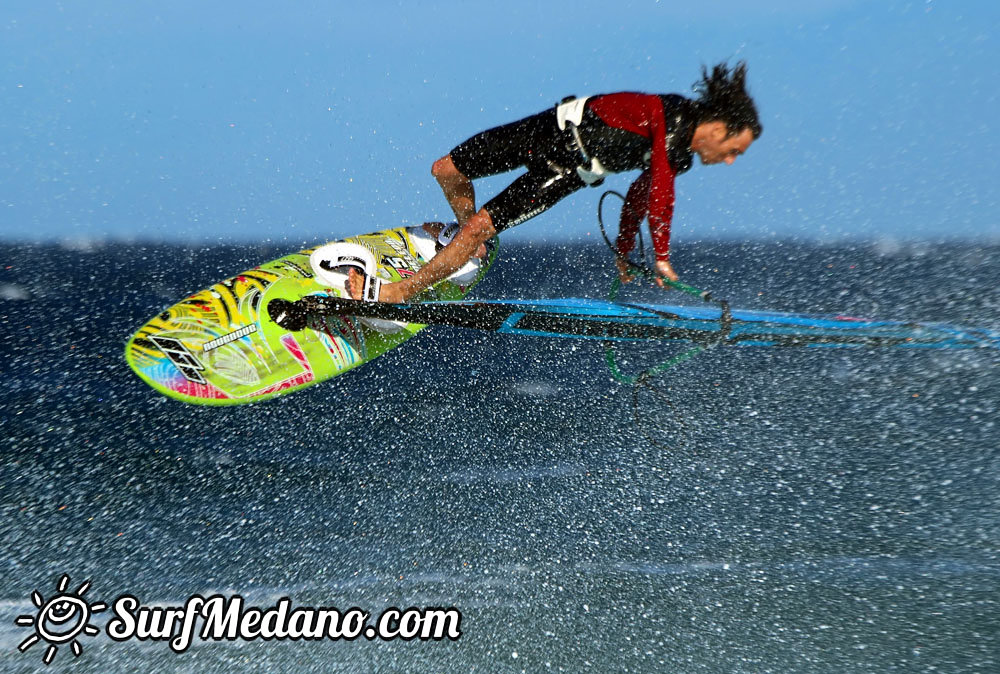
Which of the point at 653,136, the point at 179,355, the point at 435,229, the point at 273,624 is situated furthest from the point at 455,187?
the point at 273,624

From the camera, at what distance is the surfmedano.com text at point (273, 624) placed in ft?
15.5

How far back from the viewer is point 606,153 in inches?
198

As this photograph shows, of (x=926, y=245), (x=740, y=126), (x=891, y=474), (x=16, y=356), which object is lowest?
(x=926, y=245)

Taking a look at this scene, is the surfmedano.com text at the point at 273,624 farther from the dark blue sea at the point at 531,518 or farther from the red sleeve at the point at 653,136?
the red sleeve at the point at 653,136

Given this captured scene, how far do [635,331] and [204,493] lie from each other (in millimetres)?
4348

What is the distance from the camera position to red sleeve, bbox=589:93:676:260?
4.70 metres

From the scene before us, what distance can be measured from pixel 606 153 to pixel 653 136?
339mm

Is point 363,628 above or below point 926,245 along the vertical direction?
above

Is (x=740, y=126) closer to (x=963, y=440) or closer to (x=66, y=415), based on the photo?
(x=963, y=440)

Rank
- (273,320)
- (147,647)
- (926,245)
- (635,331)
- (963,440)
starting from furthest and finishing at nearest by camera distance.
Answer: (926,245)
(963,440)
(273,320)
(635,331)
(147,647)

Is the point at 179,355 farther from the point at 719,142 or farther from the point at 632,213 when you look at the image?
the point at 719,142

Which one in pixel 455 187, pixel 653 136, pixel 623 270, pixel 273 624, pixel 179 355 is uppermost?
pixel 653 136

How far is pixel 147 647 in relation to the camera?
462 cm

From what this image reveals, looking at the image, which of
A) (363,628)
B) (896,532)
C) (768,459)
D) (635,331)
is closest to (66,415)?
(363,628)
